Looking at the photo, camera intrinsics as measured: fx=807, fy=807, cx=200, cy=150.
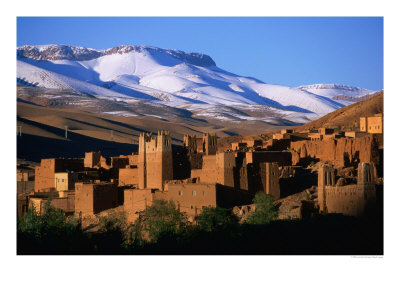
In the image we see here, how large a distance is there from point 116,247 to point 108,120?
257ft

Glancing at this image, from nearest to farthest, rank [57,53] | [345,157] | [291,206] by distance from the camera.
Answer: [291,206], [345,157], [57,53]

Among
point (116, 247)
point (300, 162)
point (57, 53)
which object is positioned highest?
point (57, 53)

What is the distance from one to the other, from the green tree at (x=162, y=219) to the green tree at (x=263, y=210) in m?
2.08

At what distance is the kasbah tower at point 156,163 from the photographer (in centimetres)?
2895

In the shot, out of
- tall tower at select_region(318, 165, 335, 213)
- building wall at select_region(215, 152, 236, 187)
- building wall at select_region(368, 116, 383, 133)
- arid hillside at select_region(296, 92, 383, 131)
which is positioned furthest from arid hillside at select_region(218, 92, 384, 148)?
tall tower at select_region(318, 165, 335, 213)

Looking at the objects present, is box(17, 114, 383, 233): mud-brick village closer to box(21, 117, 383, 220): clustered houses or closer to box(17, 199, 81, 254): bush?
box(21, 117, 383, 220): clustered houses

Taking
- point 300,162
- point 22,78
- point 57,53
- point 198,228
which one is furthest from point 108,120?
point 57,53

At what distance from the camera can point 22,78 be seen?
467 feet

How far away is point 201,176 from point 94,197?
391 cm

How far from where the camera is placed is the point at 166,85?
17538 cm

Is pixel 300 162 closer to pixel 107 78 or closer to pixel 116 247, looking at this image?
pixel 116 247

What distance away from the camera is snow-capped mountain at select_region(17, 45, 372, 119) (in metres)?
148

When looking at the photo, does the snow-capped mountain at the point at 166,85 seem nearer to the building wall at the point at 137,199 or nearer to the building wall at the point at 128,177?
the building wall at the point at 128,177

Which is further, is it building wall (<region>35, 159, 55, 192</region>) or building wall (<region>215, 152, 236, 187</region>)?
building wall (<region>35, 159, 55, 192</region>)
